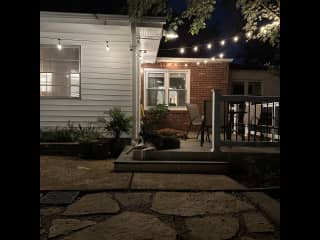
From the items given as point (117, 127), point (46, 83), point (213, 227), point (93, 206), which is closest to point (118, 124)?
point (117, 127)

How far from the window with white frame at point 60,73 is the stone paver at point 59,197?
4.13m

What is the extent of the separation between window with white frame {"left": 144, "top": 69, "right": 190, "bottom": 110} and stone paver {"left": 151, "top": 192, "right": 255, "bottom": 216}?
6.61m

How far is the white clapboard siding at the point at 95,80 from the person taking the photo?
22.3 feet

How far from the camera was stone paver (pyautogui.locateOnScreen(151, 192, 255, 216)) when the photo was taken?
2709 millimetres

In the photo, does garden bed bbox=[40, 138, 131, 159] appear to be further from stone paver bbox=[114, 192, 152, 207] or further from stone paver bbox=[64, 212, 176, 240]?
stone paver bbox=[64, 212, 176, 240]

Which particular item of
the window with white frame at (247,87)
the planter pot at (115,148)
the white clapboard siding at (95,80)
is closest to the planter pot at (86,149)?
the planter pot at (115,148)

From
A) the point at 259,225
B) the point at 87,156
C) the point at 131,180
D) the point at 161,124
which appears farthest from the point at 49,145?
the point at 259,225

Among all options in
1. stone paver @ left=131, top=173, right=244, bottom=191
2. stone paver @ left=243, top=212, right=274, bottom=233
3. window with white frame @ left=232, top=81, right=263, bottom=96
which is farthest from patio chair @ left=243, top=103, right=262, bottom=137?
window with white frame @ left=232, top=81, right=263, bottom=96

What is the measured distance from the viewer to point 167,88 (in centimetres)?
974

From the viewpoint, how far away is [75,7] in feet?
19.6

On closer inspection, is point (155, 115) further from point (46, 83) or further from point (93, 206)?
point (93, 206)

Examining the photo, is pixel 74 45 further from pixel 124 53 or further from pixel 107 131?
pixel 107 131

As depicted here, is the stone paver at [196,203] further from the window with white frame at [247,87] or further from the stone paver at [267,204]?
the window with white frame at [247,87]
